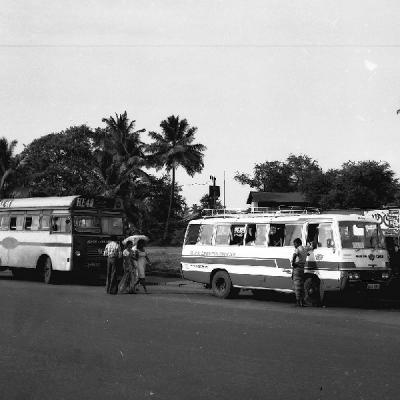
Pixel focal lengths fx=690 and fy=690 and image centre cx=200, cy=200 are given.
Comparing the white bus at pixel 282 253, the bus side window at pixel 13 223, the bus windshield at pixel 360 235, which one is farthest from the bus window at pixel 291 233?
the bus side window at pixel 13 223

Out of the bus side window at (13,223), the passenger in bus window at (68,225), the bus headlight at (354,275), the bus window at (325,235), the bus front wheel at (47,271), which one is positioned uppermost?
the bus side window at (13,223)

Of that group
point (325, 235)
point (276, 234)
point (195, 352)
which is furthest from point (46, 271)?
point (195, 352)

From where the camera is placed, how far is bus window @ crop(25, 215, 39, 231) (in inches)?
934

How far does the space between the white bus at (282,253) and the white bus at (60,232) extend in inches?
162

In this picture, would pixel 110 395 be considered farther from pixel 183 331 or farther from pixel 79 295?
pixel 79 295

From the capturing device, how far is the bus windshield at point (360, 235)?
15938mm

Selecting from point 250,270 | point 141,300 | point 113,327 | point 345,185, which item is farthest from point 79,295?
point 345,185

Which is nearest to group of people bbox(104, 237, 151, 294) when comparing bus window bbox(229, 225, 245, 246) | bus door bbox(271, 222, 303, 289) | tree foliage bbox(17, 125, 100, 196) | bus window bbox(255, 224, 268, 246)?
bus window bbox(229, 225, 245, 246)

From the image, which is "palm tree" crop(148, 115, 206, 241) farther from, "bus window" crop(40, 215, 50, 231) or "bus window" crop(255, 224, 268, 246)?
"bus window" crop(255, 224, 268, 246)

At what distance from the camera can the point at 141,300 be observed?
55.9 feet

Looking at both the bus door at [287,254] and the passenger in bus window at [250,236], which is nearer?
the bus door at [287,254]

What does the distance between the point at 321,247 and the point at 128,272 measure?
6.03 meters

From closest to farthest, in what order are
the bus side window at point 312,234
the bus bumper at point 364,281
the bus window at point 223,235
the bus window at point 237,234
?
the bus bumper at point 364,281
the bus side window at point 312,234
the bus window at point 237,234
the bus window at point 223,235

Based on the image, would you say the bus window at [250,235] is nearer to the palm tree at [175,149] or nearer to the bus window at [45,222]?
the bus window at [45,222]
